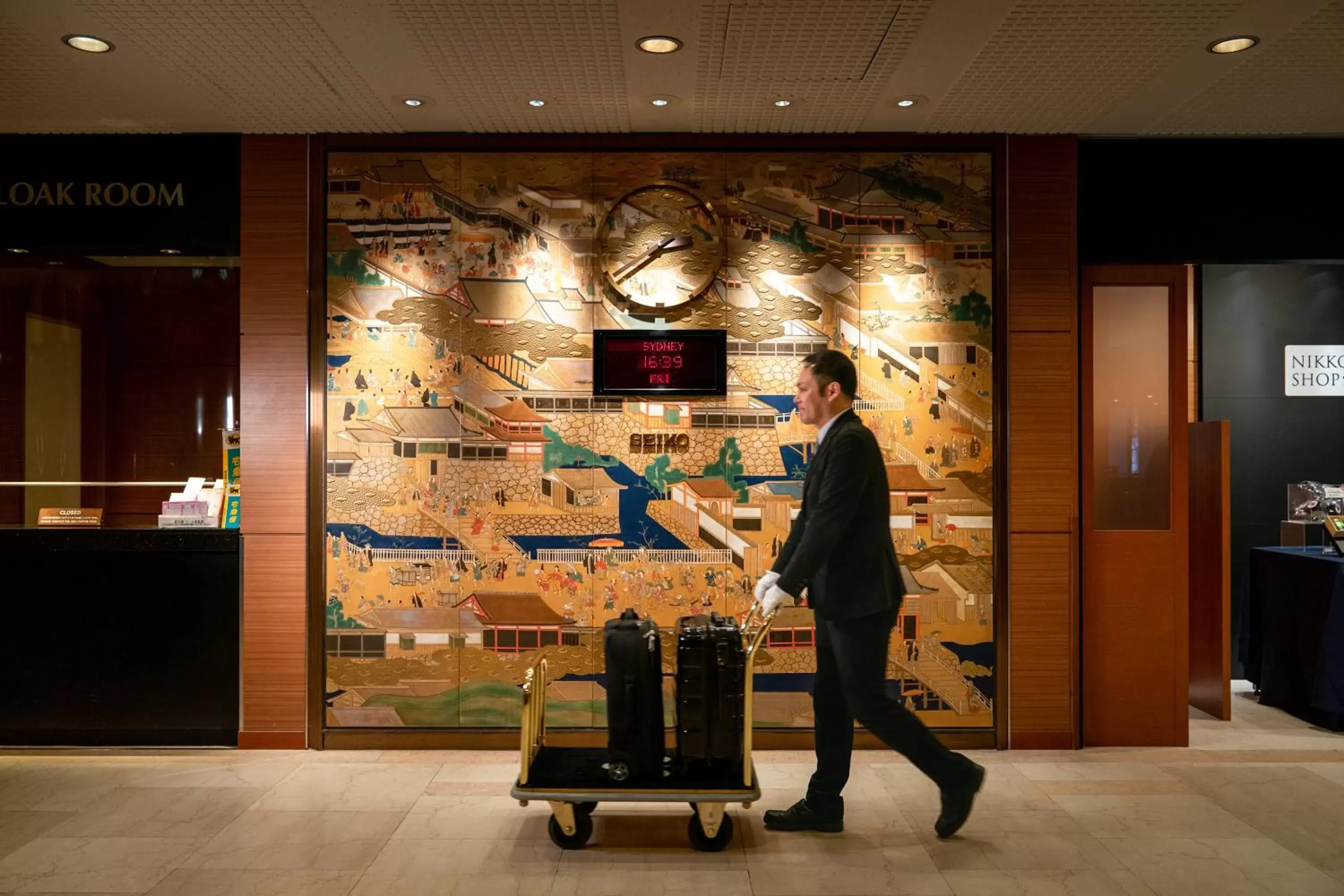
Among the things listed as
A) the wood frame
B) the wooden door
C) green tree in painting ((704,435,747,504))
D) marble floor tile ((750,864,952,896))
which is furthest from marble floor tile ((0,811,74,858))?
the wooden door

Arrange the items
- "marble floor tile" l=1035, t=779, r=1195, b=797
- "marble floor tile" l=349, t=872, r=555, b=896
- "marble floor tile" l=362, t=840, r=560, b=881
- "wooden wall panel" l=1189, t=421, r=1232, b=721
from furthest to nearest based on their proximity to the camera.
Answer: "wooden wall panel" l=1189, t=421, r=1232, b=721 < "marble floor tile" l=1035, t=779, r=1195, b=797 < "marble floor tile" l=362, t=840, r=560, b=881 < "marble floor tile" l=349, t=872, r=555, b=896

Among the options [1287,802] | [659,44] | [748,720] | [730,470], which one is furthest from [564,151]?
[1287,802]

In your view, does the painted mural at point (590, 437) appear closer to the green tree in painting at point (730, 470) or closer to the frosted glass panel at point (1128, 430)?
the green tree in painting at point (730, 470)

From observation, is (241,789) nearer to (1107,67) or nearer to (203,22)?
(203,22)

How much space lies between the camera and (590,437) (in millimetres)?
4637

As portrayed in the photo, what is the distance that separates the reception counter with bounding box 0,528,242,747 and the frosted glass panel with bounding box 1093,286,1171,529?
4.48 metres

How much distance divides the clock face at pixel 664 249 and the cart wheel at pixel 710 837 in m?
2.44

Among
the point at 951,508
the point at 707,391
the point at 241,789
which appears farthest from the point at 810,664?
the point at 241,789

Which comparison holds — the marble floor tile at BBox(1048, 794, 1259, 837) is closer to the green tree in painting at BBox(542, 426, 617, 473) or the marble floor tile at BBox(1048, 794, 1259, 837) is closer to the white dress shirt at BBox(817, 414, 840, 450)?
the white dress shirt at BBox(817, 414, 840, 450)

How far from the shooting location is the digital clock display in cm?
461

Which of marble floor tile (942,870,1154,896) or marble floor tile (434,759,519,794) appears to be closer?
marble floor tile (942,870,1154,896)

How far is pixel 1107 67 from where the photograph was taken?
3.84 meters

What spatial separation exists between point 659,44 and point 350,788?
346 centimetres

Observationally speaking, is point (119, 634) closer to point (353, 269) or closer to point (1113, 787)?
point (353, 269)
